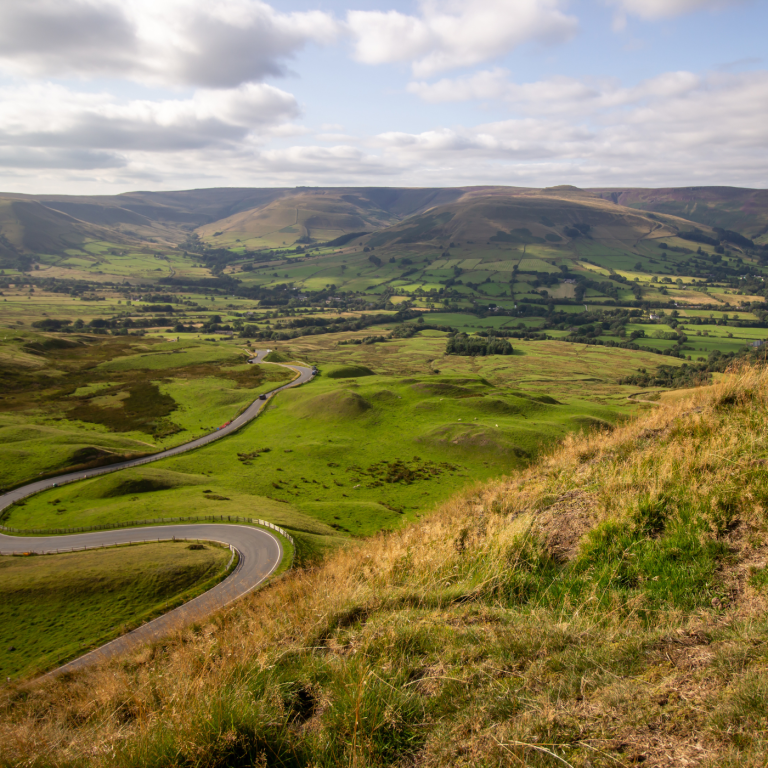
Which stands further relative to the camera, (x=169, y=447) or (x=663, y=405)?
(x=169, y=447)

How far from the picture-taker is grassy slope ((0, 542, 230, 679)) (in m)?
31.7

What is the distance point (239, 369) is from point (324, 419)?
189 feet

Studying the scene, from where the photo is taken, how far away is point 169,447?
86188 mm

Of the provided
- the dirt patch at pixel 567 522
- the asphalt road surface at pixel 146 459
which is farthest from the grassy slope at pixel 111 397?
the dirt patch at pixel 567 522

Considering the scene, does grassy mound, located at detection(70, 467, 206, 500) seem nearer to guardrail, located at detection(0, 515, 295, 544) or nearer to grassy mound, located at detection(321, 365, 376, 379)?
guardrail, located at detection(0, 515, 295, 544)

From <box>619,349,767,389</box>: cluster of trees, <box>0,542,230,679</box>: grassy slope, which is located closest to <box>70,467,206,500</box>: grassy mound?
<box>0,542,230,679</box>: grassy slope

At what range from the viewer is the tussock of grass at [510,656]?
5.81 m

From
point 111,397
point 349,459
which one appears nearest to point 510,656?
point 349,459

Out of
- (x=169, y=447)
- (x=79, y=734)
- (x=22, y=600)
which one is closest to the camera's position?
(x=79, y=734)

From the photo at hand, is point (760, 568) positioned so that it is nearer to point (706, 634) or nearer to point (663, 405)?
point (706, 634)

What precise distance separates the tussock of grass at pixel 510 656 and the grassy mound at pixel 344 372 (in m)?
131

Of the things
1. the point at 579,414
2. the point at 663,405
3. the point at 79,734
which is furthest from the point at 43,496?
the point at 579,414

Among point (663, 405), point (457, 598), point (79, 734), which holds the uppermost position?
point (663, 405)

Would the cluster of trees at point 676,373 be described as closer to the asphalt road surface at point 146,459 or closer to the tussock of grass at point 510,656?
the asphalt road surface at point 146,459
